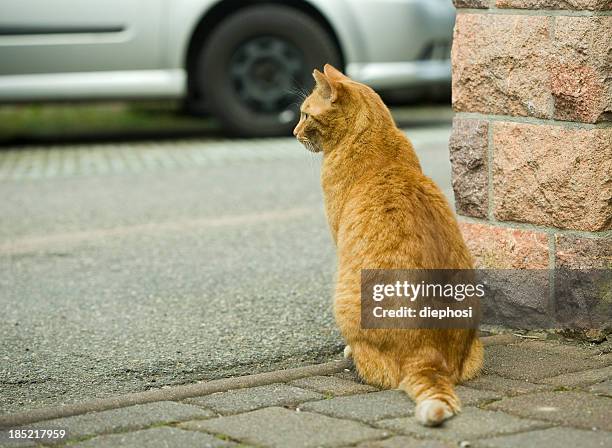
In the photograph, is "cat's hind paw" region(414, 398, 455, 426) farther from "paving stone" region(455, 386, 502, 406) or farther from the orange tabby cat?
"paving stone" region(455, 386, 502, 406)

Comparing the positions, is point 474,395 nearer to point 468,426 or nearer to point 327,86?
point 468,426

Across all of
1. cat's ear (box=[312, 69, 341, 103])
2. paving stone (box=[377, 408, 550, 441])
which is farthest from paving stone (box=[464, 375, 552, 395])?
cat's ear (box=[312, 69, 341, 103])

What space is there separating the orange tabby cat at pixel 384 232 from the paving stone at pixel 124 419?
569mm

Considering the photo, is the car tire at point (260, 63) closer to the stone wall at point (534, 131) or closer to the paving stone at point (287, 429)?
the stone wall at point (534, 131)

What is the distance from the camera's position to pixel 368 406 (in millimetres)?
3506

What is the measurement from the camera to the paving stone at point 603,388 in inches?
140

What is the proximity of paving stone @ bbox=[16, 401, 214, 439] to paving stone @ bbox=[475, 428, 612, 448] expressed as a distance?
34.7 inches

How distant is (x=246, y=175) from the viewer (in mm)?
8336

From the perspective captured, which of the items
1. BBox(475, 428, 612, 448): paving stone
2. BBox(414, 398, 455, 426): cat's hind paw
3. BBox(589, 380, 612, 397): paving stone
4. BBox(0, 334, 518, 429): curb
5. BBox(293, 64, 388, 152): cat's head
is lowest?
BBox(0, 334, 518, 429): curb

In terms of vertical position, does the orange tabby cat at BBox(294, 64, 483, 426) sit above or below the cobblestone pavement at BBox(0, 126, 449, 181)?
above

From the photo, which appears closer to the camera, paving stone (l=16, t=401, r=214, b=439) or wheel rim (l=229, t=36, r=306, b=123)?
paving stone (l=16, t=401, r=214, b=439)

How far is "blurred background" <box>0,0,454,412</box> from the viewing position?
438cm

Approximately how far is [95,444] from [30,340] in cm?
137

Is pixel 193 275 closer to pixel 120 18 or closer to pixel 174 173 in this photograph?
pixel 174 173
